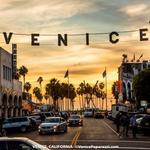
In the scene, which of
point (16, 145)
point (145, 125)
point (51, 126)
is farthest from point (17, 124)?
point (16, 145)

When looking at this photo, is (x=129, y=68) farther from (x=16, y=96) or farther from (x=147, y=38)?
(x=147, y=38)

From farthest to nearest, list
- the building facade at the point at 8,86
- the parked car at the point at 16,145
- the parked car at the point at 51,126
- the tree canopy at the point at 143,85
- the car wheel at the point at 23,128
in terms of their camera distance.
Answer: the tree canopy at the point at 143,85
the building facade at the point at 8,86
the car wheel at the point at 23,128
the parked car at the point at 51,126
the parked car at the point at 16,145

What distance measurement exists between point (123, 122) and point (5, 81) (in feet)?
141

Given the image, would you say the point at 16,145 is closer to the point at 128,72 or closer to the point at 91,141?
the point at 91,141

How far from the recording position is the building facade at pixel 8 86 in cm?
8300

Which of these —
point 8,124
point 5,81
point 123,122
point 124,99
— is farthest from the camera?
point 124,99

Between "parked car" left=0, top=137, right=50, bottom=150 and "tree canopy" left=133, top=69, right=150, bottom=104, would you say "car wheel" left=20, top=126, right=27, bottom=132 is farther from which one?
"tree canopy" left=133, top=69, right=150, bottom=104

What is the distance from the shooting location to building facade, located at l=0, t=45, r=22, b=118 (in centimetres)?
8300

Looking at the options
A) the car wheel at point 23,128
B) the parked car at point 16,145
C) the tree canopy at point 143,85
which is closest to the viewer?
the parked car at point 16,145

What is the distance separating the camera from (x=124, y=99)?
169750 mm

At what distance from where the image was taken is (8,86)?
88.9m

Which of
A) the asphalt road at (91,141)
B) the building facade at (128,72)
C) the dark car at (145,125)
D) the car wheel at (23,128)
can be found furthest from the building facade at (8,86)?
the building facade at (128,72)

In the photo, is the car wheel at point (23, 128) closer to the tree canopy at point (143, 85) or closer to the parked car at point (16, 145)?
the parked car at point (16, 145)

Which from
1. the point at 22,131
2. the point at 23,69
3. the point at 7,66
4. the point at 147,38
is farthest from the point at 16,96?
the point at 23,69
